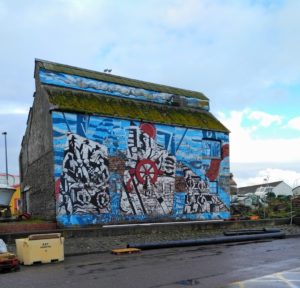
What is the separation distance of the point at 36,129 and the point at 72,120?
5.36 m

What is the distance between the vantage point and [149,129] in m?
27.6

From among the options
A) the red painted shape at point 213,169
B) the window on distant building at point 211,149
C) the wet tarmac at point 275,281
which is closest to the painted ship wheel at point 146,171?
the window on distant building at point 211,149

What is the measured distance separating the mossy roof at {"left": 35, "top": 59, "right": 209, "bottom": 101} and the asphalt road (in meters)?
12.8

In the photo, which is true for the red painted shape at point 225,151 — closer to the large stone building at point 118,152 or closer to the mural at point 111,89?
the large stone building at point 118,152

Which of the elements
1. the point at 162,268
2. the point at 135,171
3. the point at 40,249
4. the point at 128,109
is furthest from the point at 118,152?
the point at 162,268

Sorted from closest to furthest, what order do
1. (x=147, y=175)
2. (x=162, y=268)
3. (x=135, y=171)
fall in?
1. (x=162, y=268)
2. (x=135, y=171)
3. (x=147, y=175)

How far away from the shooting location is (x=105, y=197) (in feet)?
82.4

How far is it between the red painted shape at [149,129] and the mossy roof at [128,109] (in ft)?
1.13

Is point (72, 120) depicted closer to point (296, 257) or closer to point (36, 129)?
point (36, 129)

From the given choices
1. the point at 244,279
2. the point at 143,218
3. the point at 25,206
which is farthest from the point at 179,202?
the point at 244,279

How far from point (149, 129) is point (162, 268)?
50.8ft

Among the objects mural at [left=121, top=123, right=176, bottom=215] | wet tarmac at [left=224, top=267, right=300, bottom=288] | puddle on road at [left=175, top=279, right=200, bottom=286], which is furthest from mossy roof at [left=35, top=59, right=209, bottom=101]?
wet tarmac at [left=224, top=267, right=300, bottom=288]

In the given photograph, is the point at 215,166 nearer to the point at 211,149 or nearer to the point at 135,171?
the point at 211,149

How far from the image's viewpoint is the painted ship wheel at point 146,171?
26.8 metres
